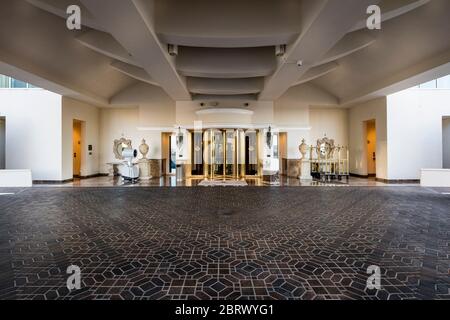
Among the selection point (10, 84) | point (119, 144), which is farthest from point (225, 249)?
point (10, 84)

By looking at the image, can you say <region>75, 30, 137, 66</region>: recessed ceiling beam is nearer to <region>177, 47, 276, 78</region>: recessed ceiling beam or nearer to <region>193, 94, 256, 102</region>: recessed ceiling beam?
<region>177, 47, 276, 78</region>: recessed ceiling beam

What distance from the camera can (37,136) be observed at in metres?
10.3

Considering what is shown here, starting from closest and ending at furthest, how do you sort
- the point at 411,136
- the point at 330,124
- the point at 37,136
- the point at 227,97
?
1. the point at 37,136
2. the point at 411,136
3. the point at 227,97
4. the point at 330,124

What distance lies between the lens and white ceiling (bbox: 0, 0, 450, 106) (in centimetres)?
491

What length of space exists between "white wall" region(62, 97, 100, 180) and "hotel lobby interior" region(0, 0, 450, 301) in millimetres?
87

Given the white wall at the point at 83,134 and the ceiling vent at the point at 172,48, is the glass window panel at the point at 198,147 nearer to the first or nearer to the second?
the white wall at the point at 83,134

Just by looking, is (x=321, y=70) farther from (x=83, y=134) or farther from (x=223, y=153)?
(x=83, y=134)

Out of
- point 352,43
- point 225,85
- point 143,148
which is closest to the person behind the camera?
point 352,43

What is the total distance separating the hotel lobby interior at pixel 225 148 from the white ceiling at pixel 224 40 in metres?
0.04

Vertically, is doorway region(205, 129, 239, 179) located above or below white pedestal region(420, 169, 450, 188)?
above

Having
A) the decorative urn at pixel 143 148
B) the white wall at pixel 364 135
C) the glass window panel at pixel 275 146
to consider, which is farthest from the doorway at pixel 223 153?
the white wall at pixel 364 135

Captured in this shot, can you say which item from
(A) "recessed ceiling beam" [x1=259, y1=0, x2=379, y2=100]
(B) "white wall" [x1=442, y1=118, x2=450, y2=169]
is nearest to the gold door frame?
(A) "recessed ceiling beam" [x1=259, y1=0, x2=379, y2=100]

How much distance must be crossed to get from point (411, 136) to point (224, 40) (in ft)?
29.8

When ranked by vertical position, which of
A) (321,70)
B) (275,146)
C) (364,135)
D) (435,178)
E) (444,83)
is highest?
(321,70)
